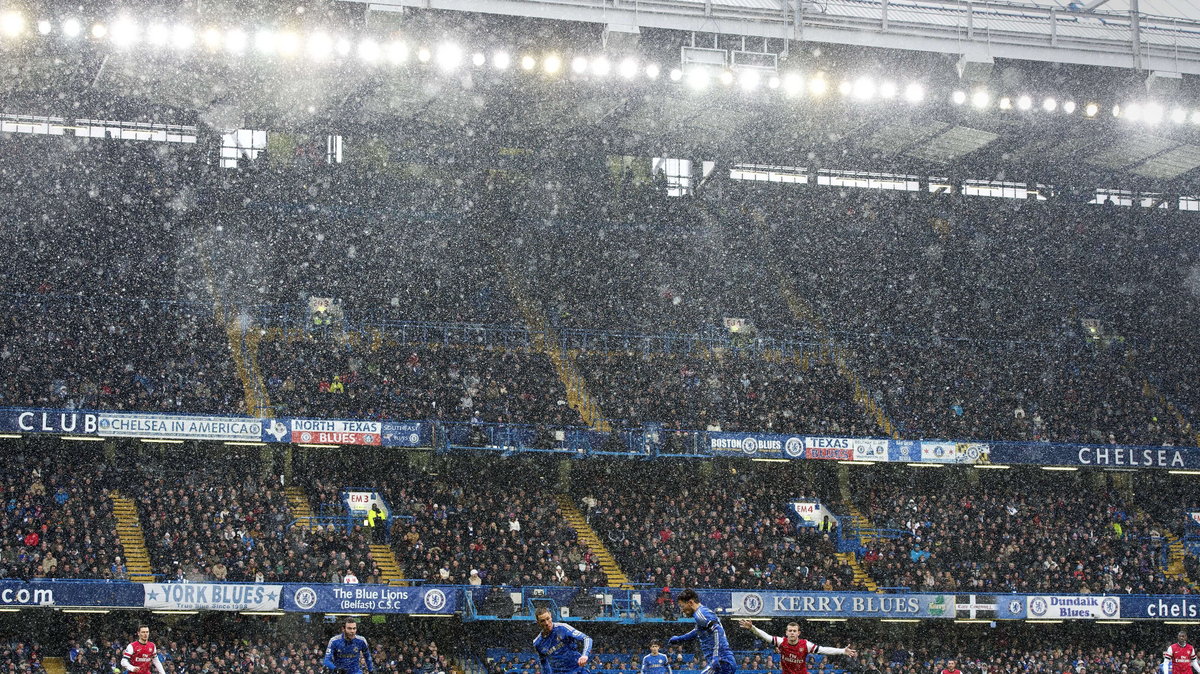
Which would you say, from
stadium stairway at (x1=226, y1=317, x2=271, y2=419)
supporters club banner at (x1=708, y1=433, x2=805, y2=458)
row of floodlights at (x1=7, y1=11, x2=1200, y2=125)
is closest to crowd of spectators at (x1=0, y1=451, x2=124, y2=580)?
stadium stairway at (x1=226, y1=317, x2=271, y2=419)

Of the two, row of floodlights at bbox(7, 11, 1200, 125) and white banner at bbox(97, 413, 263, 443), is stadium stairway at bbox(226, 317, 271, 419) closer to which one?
white banner at bbox(97, 413, 263, 443)

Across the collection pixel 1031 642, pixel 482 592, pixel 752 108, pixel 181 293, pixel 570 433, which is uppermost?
pixel 752 108

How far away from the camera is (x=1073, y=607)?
1607 inches

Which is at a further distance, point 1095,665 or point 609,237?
point 609,237

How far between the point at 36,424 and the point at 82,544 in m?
4.18

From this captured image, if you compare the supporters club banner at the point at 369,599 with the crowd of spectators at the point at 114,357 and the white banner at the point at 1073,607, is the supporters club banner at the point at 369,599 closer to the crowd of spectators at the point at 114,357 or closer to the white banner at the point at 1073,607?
the crowd of spectators at the point at 114,357

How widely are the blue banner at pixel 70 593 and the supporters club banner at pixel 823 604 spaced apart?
15261 millimetres

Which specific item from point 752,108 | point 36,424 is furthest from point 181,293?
point 752,108

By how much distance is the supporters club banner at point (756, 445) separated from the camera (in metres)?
42.3

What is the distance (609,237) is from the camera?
53.8 m

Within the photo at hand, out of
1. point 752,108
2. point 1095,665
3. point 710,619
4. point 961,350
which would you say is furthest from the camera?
point 961,350

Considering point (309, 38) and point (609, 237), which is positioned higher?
point (309, 38)

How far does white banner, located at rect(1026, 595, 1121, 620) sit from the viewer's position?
4053cm

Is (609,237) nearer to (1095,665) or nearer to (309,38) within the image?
(309,38)
